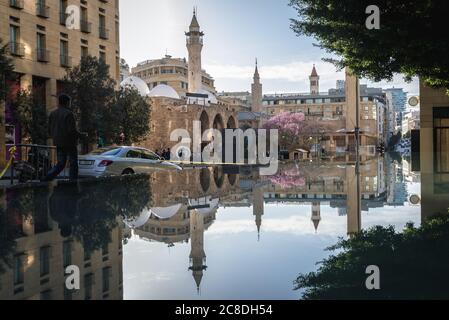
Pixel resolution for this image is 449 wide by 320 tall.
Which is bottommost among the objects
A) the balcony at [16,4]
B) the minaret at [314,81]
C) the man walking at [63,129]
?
the man walking at [63,129]

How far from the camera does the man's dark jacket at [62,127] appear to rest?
34.7 ft

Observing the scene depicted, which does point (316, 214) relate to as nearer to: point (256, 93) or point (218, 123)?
point (218, 123)

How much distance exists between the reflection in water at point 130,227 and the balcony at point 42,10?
2193 cm

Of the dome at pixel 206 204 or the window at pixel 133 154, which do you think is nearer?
the dome at pixel 206 204

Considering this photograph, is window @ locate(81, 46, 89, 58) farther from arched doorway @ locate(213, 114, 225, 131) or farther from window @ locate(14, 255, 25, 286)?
arched doorway @ locate(213, 114, 225, 131)

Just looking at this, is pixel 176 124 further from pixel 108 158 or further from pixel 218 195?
pixel 218 195

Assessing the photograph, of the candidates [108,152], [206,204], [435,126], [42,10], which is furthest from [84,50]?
[206,204]

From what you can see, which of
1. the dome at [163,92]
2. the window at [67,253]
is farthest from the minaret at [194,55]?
the window at [67,253]

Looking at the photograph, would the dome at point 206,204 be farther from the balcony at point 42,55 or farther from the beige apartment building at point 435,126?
the balcony at point 42,55

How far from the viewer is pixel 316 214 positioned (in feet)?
22.8

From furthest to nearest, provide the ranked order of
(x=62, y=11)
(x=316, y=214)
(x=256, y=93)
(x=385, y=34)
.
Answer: (x=256, y=93) → (x=62, y=11) → (x=385, y=34) → (x=316, y=214)

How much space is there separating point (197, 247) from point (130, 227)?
4.16ft

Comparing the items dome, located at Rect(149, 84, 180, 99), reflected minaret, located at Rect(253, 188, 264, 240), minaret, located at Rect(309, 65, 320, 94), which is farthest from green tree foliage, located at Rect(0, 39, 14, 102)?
minaret, located at Rect(309, 65, 320, 94)

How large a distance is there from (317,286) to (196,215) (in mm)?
3703
